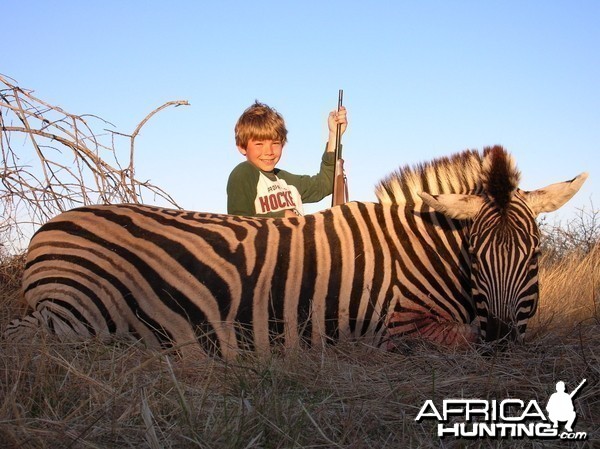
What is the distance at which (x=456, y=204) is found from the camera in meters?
4.13

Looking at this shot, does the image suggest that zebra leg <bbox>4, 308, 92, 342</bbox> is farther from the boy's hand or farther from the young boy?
the boy's hand

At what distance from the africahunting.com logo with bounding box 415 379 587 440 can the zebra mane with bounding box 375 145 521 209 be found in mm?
1637

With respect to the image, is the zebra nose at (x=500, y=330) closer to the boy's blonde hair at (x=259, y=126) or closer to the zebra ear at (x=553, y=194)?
the zebra ear at (x=553, y=194)

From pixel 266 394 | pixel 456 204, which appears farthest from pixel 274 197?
pixel 266 394

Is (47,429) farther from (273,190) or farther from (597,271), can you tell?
(597,271)

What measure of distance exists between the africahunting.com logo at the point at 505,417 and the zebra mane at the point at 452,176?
1637 mm

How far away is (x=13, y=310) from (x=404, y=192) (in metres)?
2.83

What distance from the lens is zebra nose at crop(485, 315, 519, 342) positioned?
369cm

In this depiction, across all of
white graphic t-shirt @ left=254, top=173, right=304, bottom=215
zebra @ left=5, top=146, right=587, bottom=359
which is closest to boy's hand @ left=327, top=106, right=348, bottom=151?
white graphic t-shirt @ left=254, top=173, right=304, bottom=215

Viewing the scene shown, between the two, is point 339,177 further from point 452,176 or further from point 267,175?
point 452,176

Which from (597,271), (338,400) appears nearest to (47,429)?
(338,400)

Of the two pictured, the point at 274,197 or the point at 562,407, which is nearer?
the point at 562,407

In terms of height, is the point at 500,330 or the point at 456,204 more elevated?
the point at 456,204

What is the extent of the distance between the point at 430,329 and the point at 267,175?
279 cm
